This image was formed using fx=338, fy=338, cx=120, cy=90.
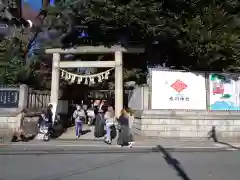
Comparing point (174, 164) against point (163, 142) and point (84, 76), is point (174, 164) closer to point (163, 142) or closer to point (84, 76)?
point (163, 142)

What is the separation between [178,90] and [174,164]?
25.3 feet

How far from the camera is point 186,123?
51.9ft

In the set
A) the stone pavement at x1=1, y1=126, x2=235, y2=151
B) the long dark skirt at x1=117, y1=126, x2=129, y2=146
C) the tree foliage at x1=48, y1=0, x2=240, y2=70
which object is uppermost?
the tree foliage at x1=48, y1=0, x2=240, y2=70

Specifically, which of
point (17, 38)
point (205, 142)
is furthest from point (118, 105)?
point (17, 38)

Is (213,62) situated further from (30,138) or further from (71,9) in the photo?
(30,138)

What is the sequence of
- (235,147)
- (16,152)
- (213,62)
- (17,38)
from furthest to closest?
(17,38) < (213,62) < (235,147) < (16,152)

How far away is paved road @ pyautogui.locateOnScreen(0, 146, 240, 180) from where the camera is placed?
24.6 ft

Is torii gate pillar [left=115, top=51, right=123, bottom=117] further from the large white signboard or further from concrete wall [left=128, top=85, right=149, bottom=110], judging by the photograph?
the large white signboard

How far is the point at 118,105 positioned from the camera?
18.4 meters

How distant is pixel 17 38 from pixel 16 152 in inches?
552

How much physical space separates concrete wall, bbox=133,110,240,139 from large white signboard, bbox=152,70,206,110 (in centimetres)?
47

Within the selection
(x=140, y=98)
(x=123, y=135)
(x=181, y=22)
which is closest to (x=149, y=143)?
(x=123, y=135)

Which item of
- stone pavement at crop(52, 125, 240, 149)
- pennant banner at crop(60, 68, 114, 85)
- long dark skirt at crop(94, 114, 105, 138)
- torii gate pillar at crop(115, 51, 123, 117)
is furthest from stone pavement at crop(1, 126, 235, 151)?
pennant banner at crop(60, 68, 114, 85)

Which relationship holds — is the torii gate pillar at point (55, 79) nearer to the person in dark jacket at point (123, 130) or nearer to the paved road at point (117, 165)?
the person in dark jacket at point (123, 130)
